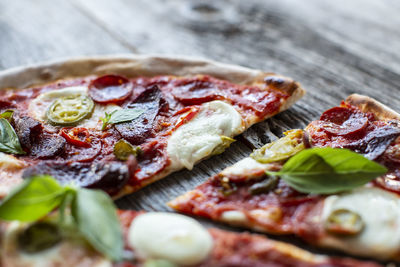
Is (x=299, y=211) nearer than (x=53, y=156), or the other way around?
(x=299, y=211)

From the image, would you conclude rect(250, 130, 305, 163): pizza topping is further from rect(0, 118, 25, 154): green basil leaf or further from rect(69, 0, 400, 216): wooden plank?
rect(0, 118, 25, 154): green basil leaf

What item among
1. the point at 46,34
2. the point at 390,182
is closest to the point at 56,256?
the point at 390,182

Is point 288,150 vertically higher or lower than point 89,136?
higher

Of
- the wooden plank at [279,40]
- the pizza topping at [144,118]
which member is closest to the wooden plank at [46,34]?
the wooden plank at [279,40]

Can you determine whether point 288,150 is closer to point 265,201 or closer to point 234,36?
point 265,201

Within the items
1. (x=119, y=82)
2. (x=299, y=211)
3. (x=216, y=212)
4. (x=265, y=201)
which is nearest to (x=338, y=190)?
(x=299, y=211)

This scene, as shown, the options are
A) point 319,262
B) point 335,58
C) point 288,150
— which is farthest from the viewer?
point 335,58

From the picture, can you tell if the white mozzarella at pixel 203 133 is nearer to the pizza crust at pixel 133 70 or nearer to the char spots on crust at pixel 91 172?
the char spots on crust at pixel 91 172
